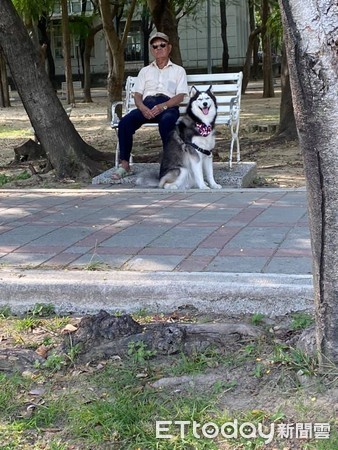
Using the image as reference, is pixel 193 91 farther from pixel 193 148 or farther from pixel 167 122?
pixel 193 148

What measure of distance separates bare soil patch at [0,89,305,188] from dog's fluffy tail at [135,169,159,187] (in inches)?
31.6

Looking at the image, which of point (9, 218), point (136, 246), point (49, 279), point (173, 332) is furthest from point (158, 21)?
point (173, 332)

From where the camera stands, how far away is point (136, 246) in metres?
5.41

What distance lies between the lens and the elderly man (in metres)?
8.59

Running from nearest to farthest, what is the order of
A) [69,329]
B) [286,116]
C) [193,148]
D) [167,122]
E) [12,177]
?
[69,329], [193,148], [167,122], [12,177], [286,116]

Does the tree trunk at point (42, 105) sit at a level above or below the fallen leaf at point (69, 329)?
above

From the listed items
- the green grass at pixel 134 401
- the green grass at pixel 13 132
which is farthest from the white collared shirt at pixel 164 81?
the green grass at pixel 13 132

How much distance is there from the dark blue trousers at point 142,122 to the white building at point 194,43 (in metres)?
38.4

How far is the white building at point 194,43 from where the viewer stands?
156 ft

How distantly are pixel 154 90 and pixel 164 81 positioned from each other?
0.16m

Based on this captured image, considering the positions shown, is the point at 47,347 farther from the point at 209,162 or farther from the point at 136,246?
the point at 209,162

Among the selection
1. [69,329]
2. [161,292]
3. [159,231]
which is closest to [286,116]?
[159,231]

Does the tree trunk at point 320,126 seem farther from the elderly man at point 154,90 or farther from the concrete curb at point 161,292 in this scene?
the elderly man at point 154,90

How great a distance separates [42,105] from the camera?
30.3 feet
